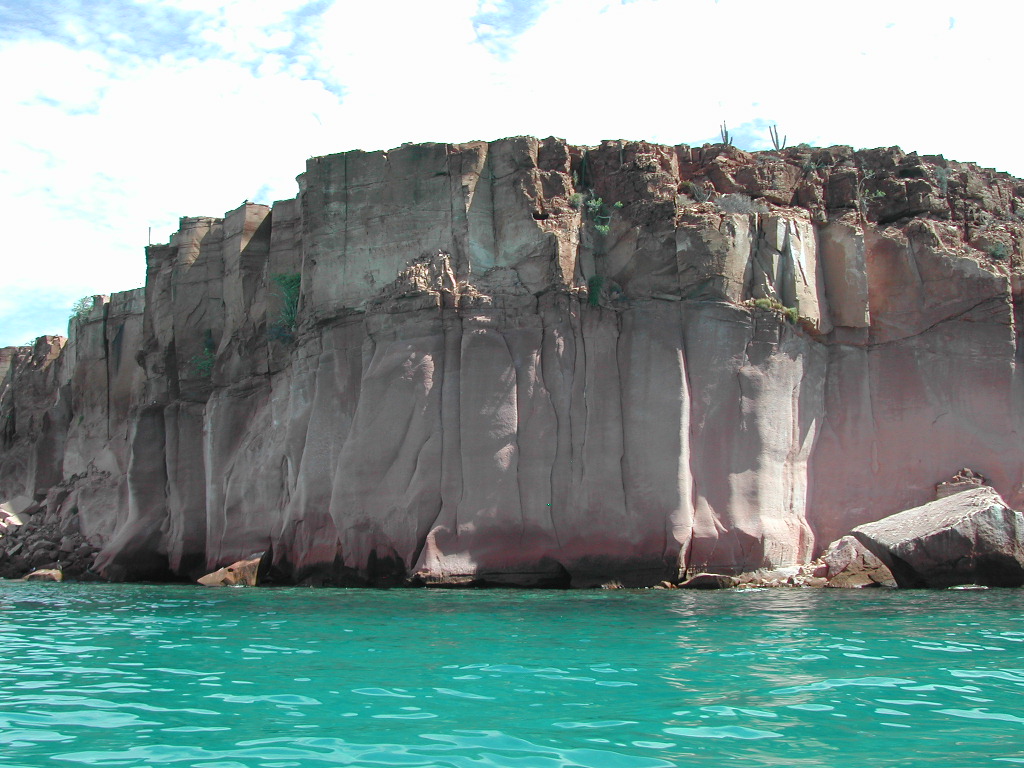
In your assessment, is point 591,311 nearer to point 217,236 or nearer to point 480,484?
point 480,484

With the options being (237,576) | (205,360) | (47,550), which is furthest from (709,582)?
(47,550)

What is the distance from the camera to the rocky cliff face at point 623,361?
22531 mm

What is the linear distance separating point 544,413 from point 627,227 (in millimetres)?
4926

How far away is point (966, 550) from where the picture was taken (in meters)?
18.0

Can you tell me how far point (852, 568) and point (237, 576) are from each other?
1388cm

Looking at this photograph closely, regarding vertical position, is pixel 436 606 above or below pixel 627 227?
below

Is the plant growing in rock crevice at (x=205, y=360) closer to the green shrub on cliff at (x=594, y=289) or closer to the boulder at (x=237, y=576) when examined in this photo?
the boulder at (x=237, y=576)

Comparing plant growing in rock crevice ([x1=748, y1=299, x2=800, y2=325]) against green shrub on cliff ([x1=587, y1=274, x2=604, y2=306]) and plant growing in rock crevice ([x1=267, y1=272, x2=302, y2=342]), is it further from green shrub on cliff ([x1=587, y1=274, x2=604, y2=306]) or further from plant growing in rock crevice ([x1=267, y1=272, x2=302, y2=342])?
plant growing in rock crevice ([x1=267, y1=272, x2=302, y2=342])

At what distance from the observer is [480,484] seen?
22.7 metres

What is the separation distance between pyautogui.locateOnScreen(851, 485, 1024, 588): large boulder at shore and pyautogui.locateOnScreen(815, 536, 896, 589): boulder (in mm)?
1407

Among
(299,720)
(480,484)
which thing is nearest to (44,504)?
(480,484)

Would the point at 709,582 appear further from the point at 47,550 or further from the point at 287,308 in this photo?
the point at 47,550

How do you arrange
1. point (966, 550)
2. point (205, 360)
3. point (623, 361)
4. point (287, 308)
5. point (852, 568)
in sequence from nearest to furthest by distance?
point (966, 550)
point (852, 568)
point (623, 361)
point (287, 308)
point (205, 360)

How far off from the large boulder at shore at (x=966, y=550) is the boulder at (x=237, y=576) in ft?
46.8
